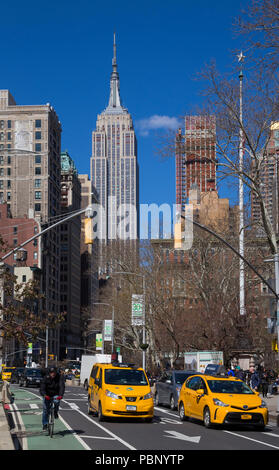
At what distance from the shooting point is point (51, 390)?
1642 centimetres

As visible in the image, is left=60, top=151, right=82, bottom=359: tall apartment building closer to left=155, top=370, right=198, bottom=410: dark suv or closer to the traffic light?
left=155, top=370, right=198, bottom=410: dark suv

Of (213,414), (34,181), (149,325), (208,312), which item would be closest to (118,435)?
(213,414)

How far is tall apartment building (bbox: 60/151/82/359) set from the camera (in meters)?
152

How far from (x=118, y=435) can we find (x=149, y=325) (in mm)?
45271

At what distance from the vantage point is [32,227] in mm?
118750

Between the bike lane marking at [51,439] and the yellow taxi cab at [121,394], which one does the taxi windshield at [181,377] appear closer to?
the yellow taxi cab at [121,394]

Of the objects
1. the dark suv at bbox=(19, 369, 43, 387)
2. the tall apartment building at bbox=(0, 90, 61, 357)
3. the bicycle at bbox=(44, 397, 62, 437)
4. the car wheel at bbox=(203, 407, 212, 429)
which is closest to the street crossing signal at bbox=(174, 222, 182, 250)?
the car wheel at bbox=(203, 407, 212, 429)

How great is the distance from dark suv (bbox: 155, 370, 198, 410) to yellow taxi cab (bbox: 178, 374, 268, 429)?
5.28m

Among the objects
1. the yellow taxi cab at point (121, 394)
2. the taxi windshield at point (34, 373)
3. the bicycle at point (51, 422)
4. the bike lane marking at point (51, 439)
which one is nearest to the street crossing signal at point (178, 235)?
the yellow taxi cab at point (121, 394)

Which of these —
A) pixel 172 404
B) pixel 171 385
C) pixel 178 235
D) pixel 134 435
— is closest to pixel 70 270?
pixel 172 404

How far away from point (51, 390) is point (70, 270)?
13970 cm

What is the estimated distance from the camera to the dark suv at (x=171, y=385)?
26.8m

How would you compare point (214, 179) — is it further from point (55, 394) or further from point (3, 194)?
point (3, 194)

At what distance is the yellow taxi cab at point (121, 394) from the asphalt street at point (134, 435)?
0.35 meters
